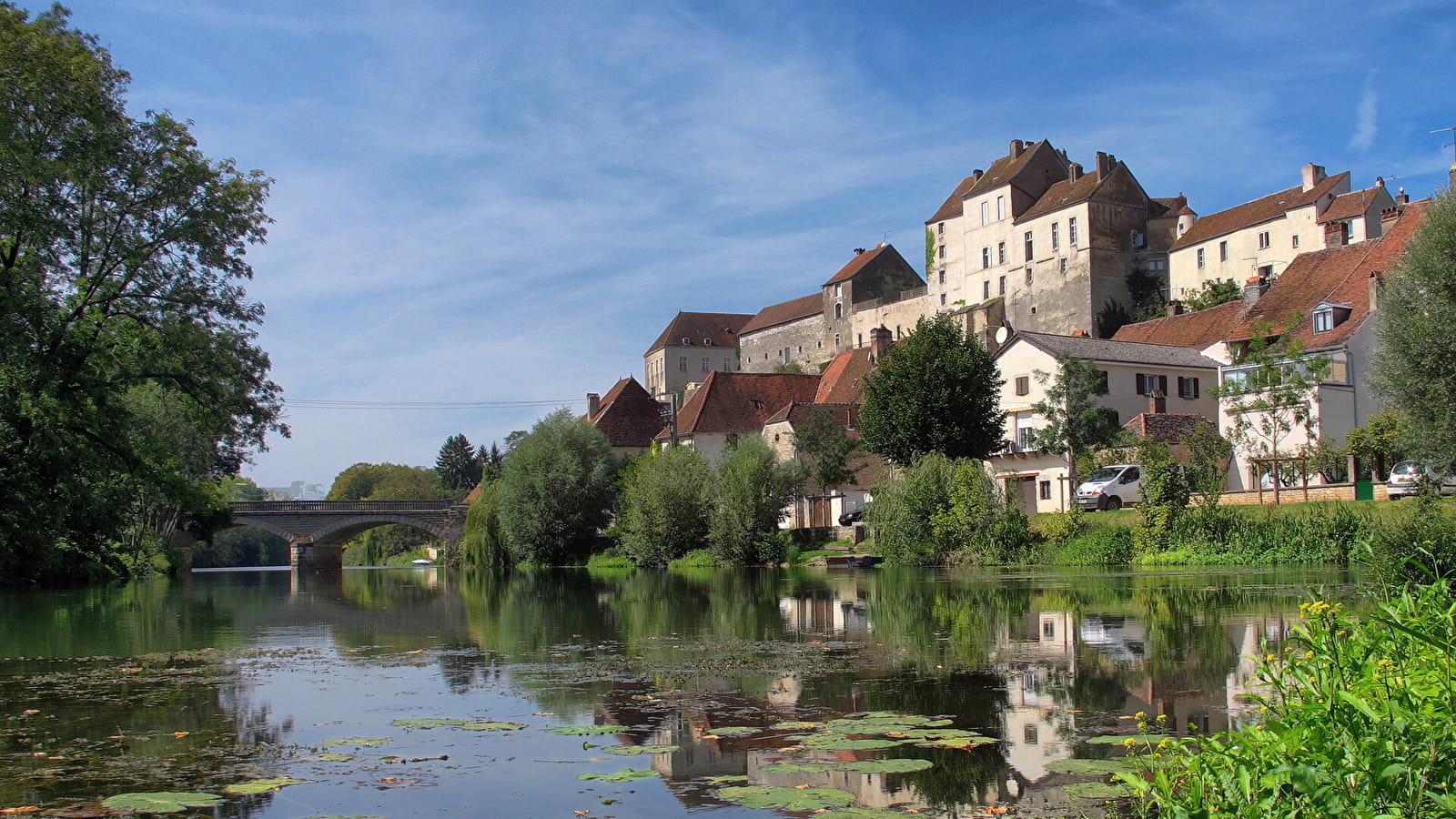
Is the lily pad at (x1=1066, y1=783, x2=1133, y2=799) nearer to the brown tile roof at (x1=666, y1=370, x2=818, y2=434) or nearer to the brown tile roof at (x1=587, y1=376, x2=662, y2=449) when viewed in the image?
the brown tile roof at (x1=666, y1=370, x2=818, y2=434)

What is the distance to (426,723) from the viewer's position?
36.9ft

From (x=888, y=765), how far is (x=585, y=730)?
3333 millimetres

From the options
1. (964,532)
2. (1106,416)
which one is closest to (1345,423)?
(1106,416)

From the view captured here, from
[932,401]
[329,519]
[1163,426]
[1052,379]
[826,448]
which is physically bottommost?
[329,519]

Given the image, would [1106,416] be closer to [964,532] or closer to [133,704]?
[964,532]

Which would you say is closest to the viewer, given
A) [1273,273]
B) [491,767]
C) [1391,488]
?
[491,767]

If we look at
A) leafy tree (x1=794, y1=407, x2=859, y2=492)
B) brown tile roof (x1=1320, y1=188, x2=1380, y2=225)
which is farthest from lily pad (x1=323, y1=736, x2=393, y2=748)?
brown tile roof (x1=1320, y1=188, x2=1380, y2=225)

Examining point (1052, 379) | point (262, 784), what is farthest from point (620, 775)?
point (1052, 379)

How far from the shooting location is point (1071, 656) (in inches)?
581

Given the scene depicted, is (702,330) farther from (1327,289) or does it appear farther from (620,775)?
(620,775)

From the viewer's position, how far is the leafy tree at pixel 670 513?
5888 centimetres

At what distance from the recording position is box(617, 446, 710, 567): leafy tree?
58875 millimetres

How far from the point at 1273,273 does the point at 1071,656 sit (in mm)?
70552

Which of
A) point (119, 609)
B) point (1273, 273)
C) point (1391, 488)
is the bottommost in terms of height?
point (119, 609)
